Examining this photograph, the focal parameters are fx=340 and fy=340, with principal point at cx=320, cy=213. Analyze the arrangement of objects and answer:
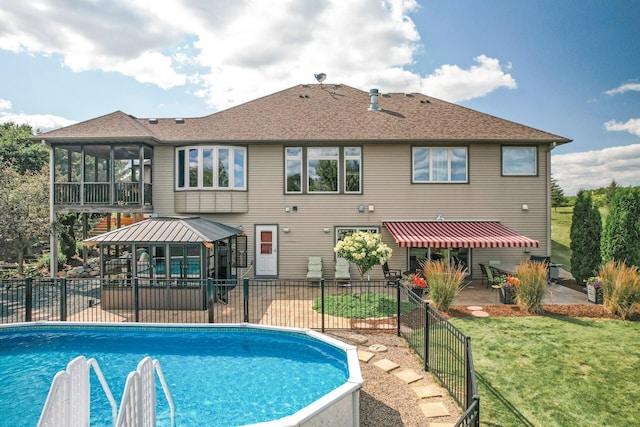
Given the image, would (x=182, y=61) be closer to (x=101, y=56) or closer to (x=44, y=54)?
(x=101, y=56)

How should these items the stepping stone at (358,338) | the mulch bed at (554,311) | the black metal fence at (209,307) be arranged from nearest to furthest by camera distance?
the stepping stone at (358,338) < the black metal fence at (209,307) < the mulch bed at (554,311)

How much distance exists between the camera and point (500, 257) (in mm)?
19844

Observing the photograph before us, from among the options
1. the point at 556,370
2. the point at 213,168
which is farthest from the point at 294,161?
the point at 556,370

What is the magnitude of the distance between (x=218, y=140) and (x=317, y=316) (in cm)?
1176

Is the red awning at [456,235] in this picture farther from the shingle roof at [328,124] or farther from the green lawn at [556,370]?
the green lawn at [556,370]

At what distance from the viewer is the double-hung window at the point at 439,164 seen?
2014cm

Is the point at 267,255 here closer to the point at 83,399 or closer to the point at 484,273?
the point at 484,273

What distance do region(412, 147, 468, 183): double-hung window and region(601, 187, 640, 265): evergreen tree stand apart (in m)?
7.35

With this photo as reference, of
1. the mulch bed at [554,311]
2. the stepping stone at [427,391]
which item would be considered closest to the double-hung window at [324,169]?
the mulch bed at [554,311]

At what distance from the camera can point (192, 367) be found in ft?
33.1

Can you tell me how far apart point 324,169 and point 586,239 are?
14557mm

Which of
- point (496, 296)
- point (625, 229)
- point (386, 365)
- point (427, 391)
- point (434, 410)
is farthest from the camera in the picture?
point (625, 229)

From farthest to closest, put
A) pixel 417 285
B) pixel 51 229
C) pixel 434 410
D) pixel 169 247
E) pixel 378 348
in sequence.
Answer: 1. pixel 51 229
2. pixel 169 247
3. pixel 417 285
4. pixel 378 348
5. pixel 434 410

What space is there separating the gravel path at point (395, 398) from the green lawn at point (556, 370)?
1.08 meters
